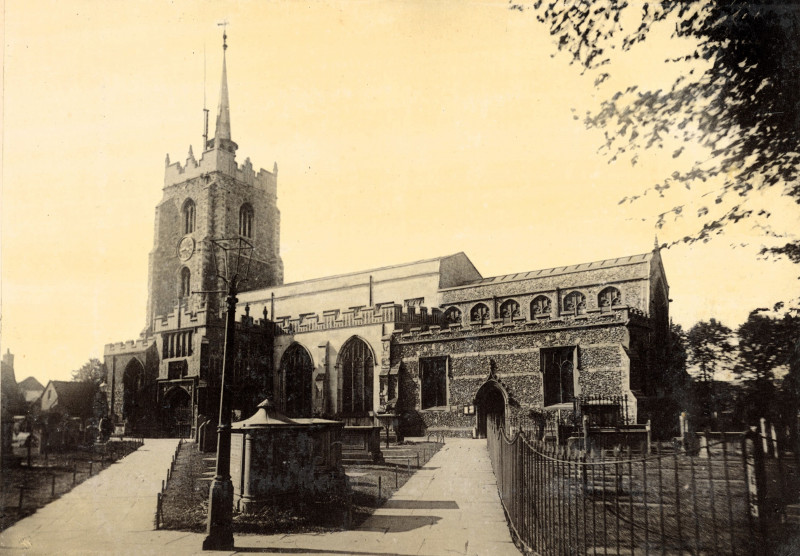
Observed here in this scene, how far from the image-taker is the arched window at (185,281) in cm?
3828

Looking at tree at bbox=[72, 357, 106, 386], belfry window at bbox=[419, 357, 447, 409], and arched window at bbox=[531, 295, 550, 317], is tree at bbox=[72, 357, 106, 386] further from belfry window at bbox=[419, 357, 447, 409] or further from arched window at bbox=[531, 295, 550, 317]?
arched window at bbox=[531, 295, 550, 317]

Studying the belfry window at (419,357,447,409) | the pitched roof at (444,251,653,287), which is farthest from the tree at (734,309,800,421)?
the belfry window at (419,357,447,409)

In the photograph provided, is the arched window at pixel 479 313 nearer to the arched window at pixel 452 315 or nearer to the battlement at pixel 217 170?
the arched window at pixel 452 315

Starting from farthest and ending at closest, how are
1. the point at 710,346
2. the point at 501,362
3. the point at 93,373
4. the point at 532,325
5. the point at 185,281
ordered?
the point at 185,281
the point at 93,373
the point at 501,362
the point at 532,325
the point at 710,346

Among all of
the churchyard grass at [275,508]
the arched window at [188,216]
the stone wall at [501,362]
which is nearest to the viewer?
the churchyard grass at [275,508]

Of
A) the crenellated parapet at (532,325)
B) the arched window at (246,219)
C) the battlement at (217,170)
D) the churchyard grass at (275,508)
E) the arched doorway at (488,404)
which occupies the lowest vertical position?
the churchyard grass at (275,508)

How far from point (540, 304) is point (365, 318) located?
28.3 ft

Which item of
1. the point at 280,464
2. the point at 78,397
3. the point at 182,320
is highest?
the point at 182,320

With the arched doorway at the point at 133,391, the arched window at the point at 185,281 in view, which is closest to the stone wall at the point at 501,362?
the arched doorway at the point at 133,391

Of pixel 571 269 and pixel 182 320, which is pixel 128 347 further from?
pixel 571 269

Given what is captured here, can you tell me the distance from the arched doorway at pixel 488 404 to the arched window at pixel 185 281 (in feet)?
79.3

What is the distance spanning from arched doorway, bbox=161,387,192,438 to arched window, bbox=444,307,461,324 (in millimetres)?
13441

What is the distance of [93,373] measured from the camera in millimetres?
26094

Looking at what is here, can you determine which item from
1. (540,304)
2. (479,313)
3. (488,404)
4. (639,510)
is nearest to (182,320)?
(479,313)
